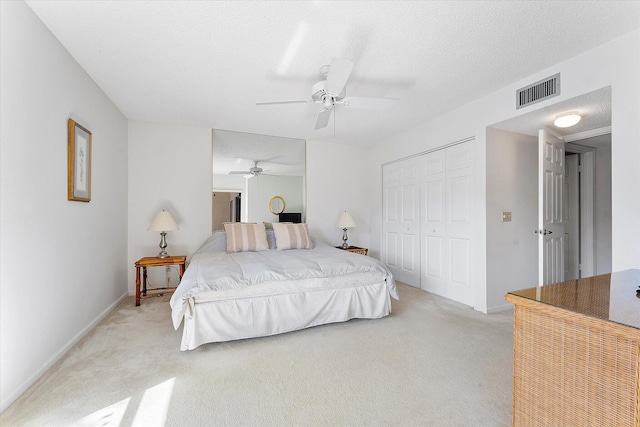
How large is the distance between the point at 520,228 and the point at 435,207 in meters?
0.99

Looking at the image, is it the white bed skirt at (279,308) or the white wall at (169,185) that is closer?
the white bed skirt at (279,308)

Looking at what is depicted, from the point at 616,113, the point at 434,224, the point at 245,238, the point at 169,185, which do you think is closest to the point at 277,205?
the point at 245,238

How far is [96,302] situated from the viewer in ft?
9.20

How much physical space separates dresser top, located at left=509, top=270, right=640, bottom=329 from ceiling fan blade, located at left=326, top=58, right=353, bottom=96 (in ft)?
5.59

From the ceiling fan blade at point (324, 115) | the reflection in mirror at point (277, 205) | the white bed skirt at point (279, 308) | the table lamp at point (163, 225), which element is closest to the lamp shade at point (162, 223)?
the table lamp at point (163, 225)

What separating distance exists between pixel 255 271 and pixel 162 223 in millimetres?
1742

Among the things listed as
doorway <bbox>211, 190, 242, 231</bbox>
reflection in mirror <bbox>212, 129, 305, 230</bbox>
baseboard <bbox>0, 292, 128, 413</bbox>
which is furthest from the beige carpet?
reflection in mirror <bbox>212, 129, 305, 230</bbox>

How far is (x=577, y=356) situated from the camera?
1.00 m

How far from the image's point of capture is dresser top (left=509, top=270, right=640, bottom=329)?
0.94m

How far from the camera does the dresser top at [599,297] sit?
3.08 feet

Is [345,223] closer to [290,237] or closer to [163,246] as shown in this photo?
[290,237]

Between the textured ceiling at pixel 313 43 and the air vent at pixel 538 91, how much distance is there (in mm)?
124

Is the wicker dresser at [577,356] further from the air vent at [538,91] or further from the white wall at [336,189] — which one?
the white wall at [336,189]

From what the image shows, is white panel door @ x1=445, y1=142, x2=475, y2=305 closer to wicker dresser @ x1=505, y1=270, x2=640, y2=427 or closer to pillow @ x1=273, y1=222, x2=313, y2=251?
pillow @ x1=273, y1=222, x2=313, y2=251
